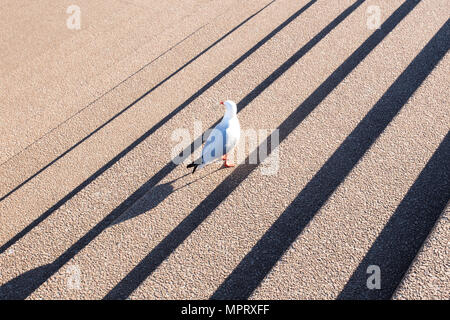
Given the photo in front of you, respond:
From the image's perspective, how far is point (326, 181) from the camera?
4.64 m

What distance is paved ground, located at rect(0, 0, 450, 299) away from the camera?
388 centimetres

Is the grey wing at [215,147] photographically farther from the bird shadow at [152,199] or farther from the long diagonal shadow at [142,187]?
the long diagonal shadow at [142,187]

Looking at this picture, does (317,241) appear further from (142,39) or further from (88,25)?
(88,25)

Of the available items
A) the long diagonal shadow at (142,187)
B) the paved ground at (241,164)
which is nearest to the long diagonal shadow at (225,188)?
the paved ground at (241,164)

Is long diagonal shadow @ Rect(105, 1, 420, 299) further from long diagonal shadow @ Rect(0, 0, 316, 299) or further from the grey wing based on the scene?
long diagonal shadow @ Rect(0, 0, 316, 299)

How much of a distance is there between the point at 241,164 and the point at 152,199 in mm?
1375

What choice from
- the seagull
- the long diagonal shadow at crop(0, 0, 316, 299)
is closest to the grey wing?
the seagull

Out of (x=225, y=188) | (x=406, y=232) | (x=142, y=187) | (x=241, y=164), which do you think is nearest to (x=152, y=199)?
(x=142, y=187)

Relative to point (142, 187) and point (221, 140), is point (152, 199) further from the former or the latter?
point (221, 140)

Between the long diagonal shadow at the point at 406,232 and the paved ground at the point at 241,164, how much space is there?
2cm

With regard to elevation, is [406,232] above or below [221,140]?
below

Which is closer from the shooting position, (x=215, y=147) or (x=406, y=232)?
(x=406, y=232)

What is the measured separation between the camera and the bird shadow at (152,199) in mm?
4520

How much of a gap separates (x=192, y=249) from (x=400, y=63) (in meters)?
5.01
